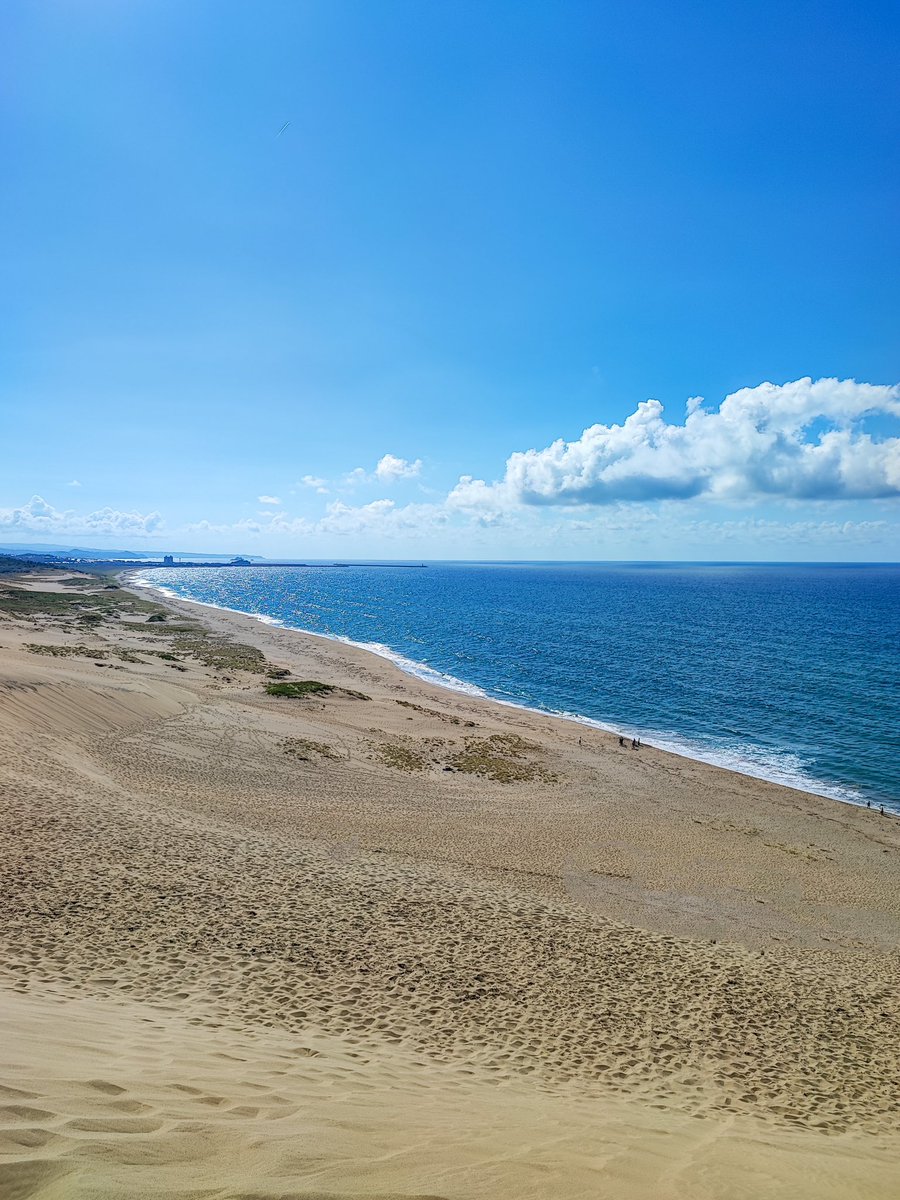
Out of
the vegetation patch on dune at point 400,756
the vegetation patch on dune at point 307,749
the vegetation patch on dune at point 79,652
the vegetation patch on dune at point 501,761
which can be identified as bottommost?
the vegetation patch on dune at point 501,761

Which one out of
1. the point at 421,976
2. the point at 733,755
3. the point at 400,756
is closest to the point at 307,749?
the point at 400,756

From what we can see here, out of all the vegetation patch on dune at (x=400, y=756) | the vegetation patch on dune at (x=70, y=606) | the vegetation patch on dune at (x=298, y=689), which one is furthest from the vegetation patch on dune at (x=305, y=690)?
the vegetation patch on dune at (x=70, y=606)

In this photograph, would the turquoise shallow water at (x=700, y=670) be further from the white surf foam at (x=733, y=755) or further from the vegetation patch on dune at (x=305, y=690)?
the vegetation patch on dune at (x=305, y=690)

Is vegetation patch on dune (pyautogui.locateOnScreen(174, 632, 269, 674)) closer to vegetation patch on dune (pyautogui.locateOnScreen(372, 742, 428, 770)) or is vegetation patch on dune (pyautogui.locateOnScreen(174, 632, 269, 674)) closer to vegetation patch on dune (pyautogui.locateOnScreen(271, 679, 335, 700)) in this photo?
vegetation patch on dune (pyautogui.locateOnScreen(271, 679, 335, 700))

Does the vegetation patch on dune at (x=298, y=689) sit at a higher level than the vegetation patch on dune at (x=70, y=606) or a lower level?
lower

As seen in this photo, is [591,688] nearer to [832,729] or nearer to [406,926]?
[832,729]

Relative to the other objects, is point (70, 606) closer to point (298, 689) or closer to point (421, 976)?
point (298, 689)

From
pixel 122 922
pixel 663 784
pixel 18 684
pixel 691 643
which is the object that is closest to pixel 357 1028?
pixel 122 922

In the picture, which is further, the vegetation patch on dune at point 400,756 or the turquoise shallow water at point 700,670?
the turquoise shallow water at point 700,670
